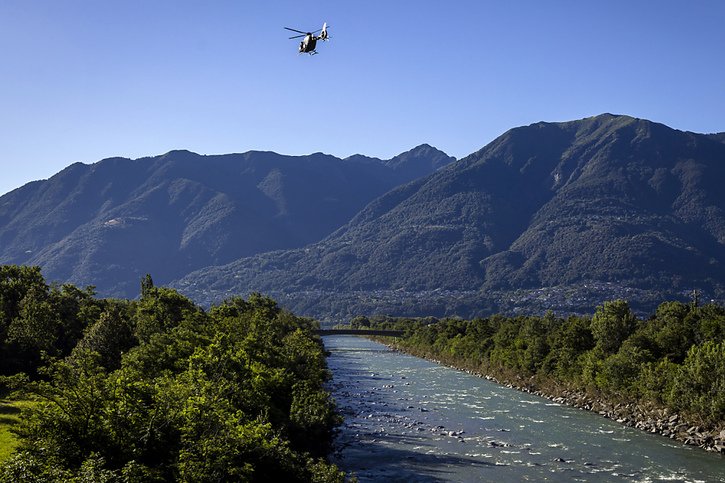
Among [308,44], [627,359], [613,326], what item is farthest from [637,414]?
[308,44]

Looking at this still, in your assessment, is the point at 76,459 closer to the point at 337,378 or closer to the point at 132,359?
the point at 132,359

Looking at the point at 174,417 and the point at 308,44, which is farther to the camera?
the point at 308,44

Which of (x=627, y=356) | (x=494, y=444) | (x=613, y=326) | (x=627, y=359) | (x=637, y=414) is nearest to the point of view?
(x=494, y=444)

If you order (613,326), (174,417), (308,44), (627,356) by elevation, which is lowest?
(627,356)

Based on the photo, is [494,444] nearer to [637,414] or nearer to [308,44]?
[637,414]

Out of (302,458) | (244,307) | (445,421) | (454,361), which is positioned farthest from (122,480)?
(454,361)

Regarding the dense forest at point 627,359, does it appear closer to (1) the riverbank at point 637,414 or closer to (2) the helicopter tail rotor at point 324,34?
(1) the riverbank at point 637,414

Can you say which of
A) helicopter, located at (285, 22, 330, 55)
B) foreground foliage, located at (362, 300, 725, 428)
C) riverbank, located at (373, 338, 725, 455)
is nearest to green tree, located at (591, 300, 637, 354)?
foreground foliage, located at (362, 300, 725, 428)

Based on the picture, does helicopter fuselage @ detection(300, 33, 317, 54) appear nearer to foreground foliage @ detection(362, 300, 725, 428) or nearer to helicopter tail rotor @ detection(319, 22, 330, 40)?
helicopter tail rotor @ detection(319, 22, 330, 40)
